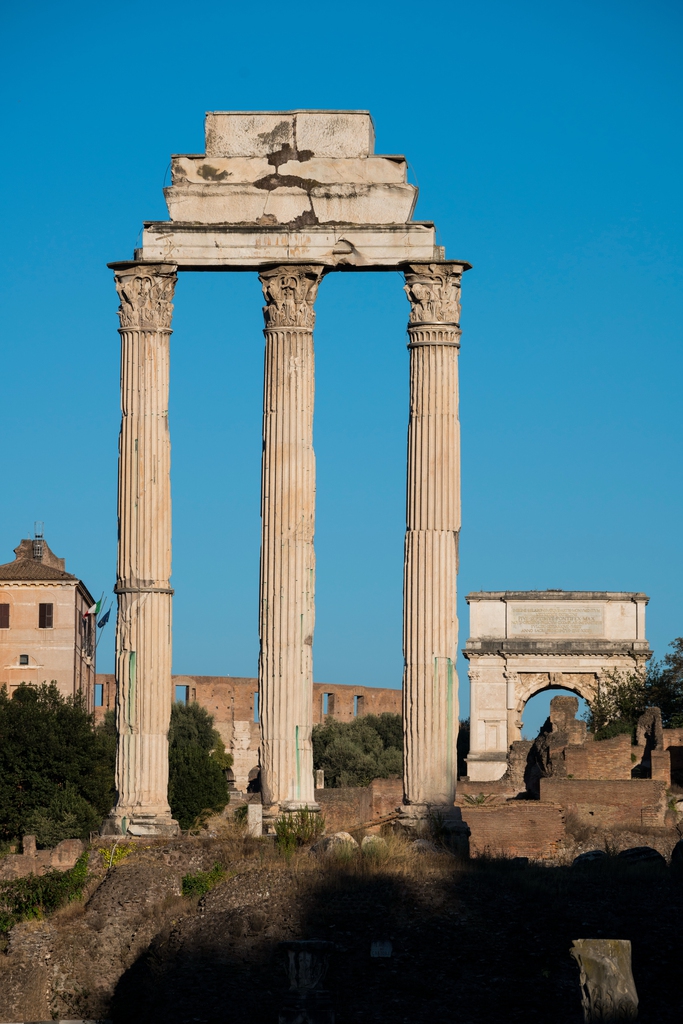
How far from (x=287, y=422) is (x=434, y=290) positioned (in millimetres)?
2680

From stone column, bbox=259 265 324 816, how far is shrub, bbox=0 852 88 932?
266 cm

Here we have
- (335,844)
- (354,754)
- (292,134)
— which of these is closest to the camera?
(335,844)

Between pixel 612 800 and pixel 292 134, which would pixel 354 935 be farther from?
pixel 612 800

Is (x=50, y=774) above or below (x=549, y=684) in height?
below

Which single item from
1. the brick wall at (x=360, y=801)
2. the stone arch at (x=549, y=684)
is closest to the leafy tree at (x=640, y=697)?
the stone arch at (x=549, y=684)

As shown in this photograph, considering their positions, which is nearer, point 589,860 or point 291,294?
point 291,294

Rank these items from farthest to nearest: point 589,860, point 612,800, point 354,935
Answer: point 612,800 → point 589,860 → point 354,935

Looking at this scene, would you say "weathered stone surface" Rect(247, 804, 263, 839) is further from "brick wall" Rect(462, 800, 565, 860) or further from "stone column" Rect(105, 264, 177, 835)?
"brick wall" Rect(462, 800, 565, 860)

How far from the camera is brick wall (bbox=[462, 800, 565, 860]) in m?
38.7

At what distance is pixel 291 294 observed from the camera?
80.6ft

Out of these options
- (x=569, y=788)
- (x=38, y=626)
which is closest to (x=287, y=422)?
(x=569, y=788)

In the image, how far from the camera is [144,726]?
23922 millimetres

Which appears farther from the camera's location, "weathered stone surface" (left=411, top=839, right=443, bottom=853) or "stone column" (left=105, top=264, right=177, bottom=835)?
"stone column" (left=105, top=264, right=177, bottom=835)

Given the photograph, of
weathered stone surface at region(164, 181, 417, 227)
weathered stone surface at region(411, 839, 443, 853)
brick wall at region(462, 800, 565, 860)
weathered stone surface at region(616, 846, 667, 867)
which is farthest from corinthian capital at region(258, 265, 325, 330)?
brick wall at region(462, 800, 565, 860)
